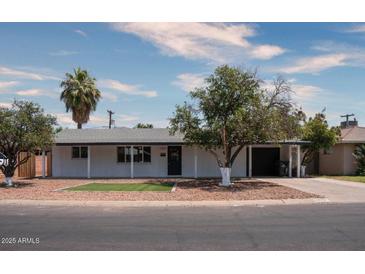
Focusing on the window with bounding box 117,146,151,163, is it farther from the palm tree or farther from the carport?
the palm tree

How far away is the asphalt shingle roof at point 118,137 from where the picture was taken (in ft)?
91.5

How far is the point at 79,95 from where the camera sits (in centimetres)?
4238

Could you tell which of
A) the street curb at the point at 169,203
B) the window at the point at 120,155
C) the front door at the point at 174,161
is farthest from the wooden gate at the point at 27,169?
the street curb at the point at 169,203

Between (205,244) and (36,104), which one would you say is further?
(36,104)

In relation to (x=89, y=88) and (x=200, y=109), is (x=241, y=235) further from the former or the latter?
(x=89, y=88)

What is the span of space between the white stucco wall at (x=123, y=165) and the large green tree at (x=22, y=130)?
6919 millimetres

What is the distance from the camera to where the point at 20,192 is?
19656 millimetres

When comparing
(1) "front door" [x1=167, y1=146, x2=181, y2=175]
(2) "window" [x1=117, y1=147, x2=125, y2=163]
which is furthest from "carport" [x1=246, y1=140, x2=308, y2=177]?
(2) "window" [x1=117, y1=147, x2=125, y2=163]

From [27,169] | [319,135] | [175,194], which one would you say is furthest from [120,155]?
[319,135]

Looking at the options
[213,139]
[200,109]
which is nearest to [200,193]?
[213,139]

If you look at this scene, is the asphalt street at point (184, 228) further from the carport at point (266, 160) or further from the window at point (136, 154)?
the carport at point (266, 160)

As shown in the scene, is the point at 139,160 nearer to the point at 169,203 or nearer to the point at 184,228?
the point at 169,203

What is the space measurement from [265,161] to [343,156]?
6031 millimetres

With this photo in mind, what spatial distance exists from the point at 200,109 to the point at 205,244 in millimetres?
14349
